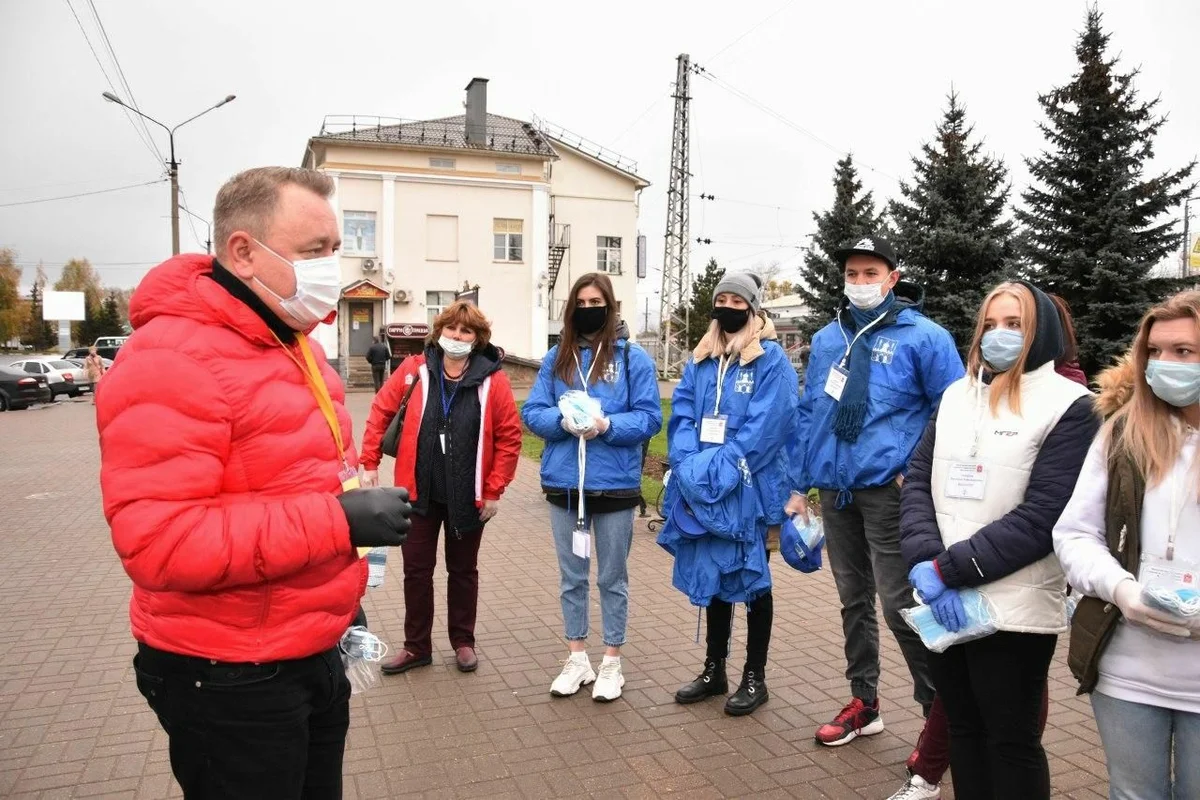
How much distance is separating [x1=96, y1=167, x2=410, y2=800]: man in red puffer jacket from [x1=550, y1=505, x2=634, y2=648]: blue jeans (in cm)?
255

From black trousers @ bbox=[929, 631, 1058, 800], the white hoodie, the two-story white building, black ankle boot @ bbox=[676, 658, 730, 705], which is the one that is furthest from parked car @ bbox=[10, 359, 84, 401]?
the white hoodie

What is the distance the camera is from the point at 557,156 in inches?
1586

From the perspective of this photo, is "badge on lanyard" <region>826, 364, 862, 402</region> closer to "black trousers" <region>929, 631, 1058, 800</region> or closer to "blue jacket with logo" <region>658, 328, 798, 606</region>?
"blue jacket with logo" <region>658, 328, 798, 606</region>

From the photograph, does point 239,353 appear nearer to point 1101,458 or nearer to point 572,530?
point 1101,458

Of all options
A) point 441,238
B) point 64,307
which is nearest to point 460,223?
point 441,238

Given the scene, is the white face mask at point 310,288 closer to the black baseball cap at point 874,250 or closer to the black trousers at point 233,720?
the black trousers at point 233,720

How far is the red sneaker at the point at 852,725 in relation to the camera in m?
4.25

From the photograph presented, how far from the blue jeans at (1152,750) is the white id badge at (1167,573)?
1.19 feet

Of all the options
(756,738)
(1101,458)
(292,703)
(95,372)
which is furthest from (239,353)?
(95,372)

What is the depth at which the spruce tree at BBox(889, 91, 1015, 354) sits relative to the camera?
19.2 meters

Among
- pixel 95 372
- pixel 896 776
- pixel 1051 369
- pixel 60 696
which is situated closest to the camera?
pixel 1051 369

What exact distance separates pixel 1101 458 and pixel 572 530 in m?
2.84

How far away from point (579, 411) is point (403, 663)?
1952 mm

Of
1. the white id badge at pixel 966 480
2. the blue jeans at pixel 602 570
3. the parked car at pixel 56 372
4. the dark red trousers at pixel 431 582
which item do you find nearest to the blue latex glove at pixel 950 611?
the white id badge at pixel 966 480
